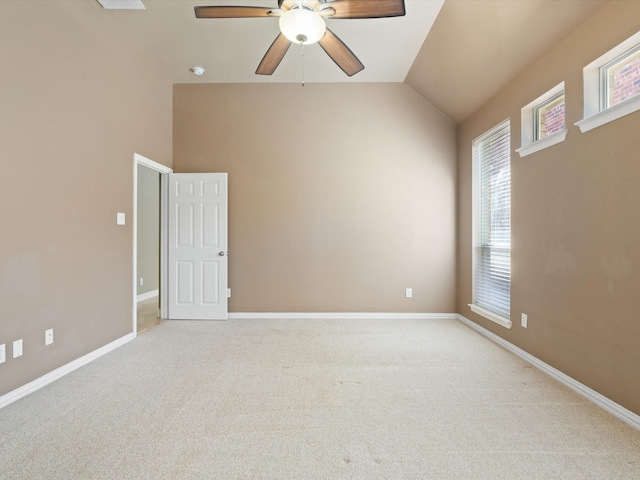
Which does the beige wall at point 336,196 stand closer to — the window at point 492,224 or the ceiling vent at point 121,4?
the window at point 492,224

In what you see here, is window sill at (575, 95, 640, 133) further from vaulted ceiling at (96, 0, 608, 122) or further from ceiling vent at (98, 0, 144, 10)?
ceiling vent at (98, 0, 144, 10)

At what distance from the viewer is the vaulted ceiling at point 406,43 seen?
256 centimetres

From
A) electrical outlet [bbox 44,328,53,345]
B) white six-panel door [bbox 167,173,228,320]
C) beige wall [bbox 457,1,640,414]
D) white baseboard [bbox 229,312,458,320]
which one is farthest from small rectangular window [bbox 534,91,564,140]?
electrical outlet [bbox 44,328,53,345]

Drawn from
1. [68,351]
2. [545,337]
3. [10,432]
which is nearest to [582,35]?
[545,337]

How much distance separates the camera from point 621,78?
6.99 feet

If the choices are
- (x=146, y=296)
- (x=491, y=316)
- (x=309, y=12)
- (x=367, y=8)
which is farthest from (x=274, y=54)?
(x=146, y=296)

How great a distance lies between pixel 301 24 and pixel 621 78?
2.20 metres

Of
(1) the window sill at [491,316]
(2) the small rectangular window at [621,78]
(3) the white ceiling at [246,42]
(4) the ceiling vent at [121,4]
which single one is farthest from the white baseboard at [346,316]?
(4) the ceiling vent at [121,4]

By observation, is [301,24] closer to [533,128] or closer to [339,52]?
[339,52]

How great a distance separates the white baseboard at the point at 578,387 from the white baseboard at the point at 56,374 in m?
4.00

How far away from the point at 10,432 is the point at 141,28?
11.8ft

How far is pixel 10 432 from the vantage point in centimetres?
182

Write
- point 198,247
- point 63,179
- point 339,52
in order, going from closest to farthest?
point 339,52 → point 63,179 → point 198,247

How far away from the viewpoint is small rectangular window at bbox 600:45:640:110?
203cm
